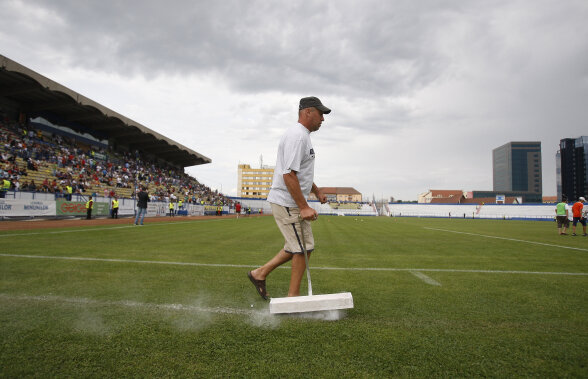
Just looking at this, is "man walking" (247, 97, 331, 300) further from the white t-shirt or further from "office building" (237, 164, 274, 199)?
"office building" (237, 164, 274, 199)

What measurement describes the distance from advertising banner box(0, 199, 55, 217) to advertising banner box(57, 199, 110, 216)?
1.85ft

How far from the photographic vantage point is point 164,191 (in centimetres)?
3353

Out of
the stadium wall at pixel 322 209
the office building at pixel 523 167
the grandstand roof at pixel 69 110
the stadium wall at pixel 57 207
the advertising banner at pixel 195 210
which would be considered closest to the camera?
the stadium wall at pixel 57 207

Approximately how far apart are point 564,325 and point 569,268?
356cm

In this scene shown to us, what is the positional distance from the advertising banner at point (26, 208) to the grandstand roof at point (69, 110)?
8.85 metres

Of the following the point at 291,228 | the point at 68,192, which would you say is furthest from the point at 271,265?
the point at 68,192

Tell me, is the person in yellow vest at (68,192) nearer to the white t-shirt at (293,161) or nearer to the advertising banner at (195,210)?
the advertising banner at (195,210)

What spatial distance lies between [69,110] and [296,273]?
104 ft

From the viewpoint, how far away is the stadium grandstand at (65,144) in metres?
19.3

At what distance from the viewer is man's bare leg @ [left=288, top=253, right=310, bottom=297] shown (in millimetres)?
2834

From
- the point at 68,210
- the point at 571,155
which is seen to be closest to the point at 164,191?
the point at 68,210

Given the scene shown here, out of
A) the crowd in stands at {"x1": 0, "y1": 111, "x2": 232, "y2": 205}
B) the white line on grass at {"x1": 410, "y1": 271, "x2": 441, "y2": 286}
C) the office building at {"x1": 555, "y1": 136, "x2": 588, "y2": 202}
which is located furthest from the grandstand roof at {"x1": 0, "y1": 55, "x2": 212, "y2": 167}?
the office building at {"x1": 555, "y1": 136, "x2": 588, "y2": 202}

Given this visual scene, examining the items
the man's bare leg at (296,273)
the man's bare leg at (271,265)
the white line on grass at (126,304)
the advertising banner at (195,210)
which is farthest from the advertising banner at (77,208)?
the man's bare leg at (296,273)

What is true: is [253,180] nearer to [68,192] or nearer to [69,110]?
[69,110]
